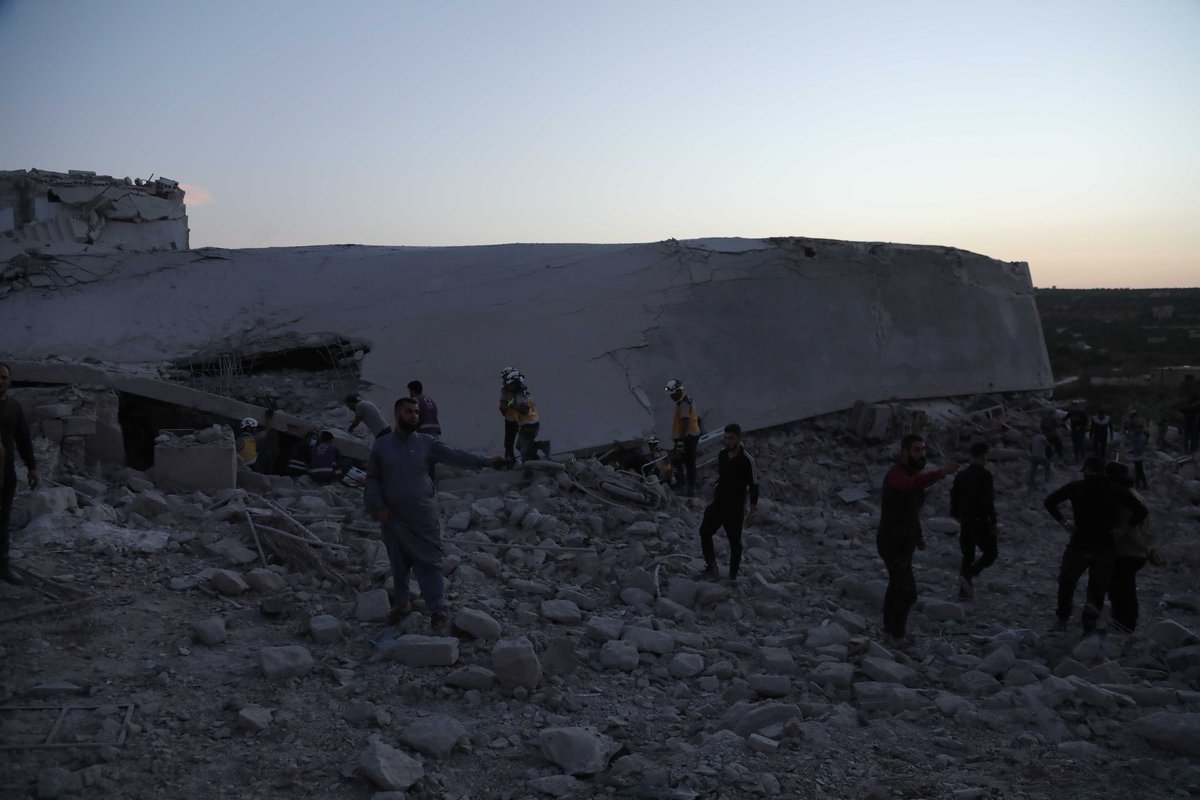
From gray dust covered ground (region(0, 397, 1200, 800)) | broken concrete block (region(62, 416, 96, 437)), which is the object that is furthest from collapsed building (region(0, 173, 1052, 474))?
gray dust covered ground (region(0, 397, 1200, 800))

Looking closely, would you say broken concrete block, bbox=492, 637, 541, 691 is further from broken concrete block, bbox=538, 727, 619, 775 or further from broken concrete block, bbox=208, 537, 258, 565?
broken concrete block, bbox=208, 537, 258, 565

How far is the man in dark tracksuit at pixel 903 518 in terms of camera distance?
5.91 m

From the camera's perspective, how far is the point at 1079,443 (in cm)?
1354

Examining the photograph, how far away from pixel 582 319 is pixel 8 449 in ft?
24.2

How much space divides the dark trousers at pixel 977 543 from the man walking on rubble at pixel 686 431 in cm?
286

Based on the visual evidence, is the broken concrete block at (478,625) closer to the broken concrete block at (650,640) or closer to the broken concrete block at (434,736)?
the broken concrete block at (650,640)

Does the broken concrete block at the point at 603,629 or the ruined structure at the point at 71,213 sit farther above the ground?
the ruined structure at the point at 71,213

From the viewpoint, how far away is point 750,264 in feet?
41.3

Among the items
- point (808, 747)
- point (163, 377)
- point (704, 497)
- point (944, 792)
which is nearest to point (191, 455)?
point (163, 377)

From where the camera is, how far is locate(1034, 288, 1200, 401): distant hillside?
35906 mm

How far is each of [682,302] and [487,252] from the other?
10.1 feet

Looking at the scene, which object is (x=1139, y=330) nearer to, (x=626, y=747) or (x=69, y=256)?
(x=69, y=256)

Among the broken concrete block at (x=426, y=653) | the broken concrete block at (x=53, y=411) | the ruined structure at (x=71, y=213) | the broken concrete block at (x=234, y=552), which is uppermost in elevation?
the ruined structure at (x=71, y=213)

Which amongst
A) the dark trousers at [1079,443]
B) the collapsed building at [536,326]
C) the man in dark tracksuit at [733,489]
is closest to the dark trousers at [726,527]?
the man in dark tracksuit at [733,489]
